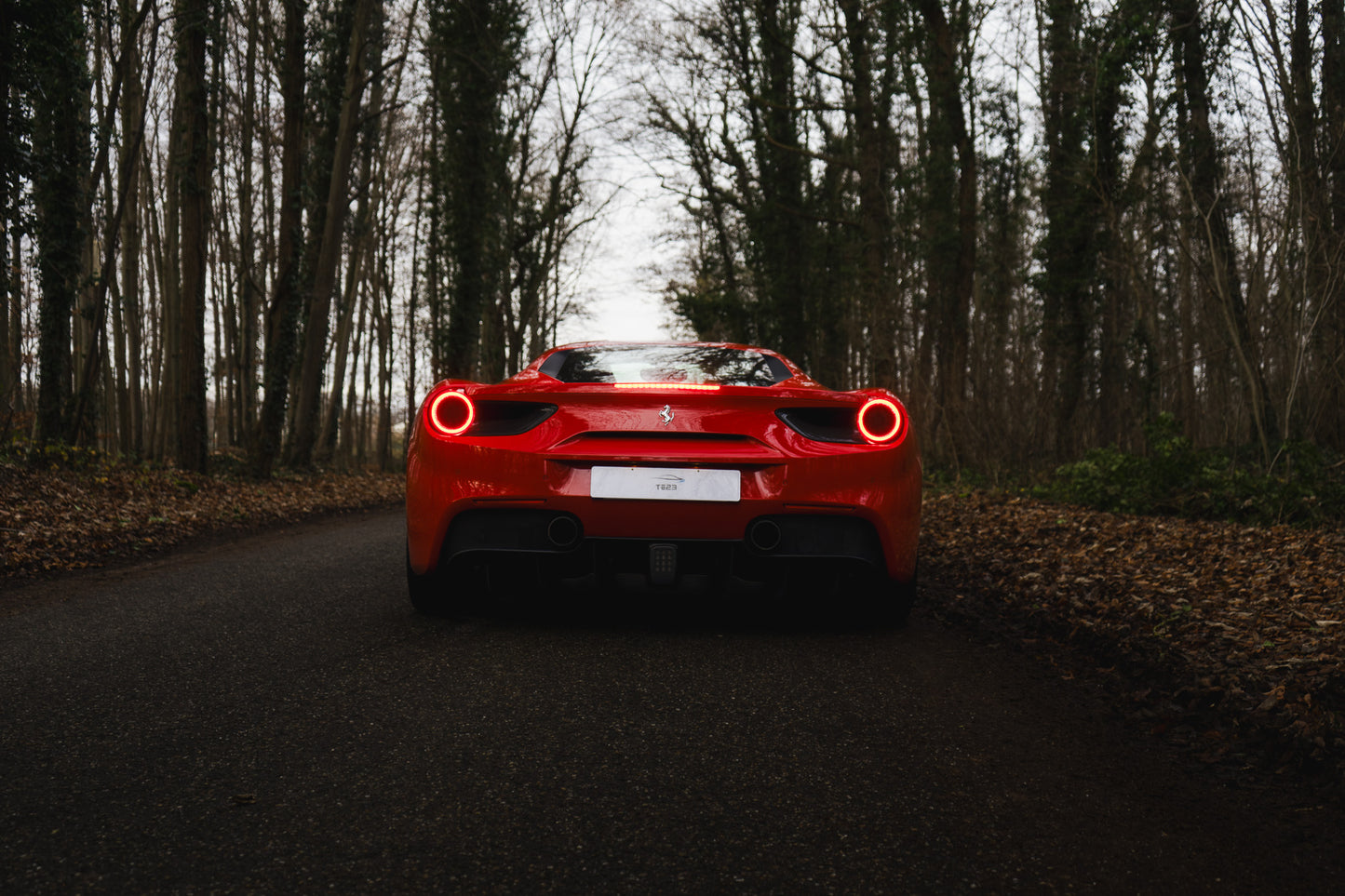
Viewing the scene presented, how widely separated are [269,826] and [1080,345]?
1305 cm

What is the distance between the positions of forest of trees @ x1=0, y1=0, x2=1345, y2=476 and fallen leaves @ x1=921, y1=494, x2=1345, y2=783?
9.57 feet

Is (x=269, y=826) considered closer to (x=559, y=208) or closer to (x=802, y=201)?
(x=802, y=201)

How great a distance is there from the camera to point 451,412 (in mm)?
3754

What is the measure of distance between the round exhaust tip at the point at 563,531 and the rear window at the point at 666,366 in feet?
2.45

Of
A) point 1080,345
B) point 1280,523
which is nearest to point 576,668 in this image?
point 1280,523

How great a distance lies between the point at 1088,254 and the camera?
42.4 feet

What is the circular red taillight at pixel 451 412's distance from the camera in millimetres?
3732

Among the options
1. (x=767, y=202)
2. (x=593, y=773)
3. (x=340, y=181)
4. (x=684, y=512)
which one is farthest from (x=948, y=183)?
(x=593, y=773)

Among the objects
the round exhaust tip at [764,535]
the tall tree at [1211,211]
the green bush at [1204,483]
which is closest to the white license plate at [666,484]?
the round exhaust tip at [764,535]

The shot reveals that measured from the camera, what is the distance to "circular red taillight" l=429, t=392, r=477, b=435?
147 inches

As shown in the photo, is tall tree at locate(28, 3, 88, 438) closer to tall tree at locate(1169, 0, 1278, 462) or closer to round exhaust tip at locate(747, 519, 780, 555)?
round exhaust tip at locate(747, 519, 780, 555)

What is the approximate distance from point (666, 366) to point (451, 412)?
3.47ft

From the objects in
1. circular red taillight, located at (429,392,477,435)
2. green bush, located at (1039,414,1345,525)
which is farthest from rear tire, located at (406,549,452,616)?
green bush, located at (1039,414,1345,525)

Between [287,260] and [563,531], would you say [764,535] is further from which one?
[287,260]
